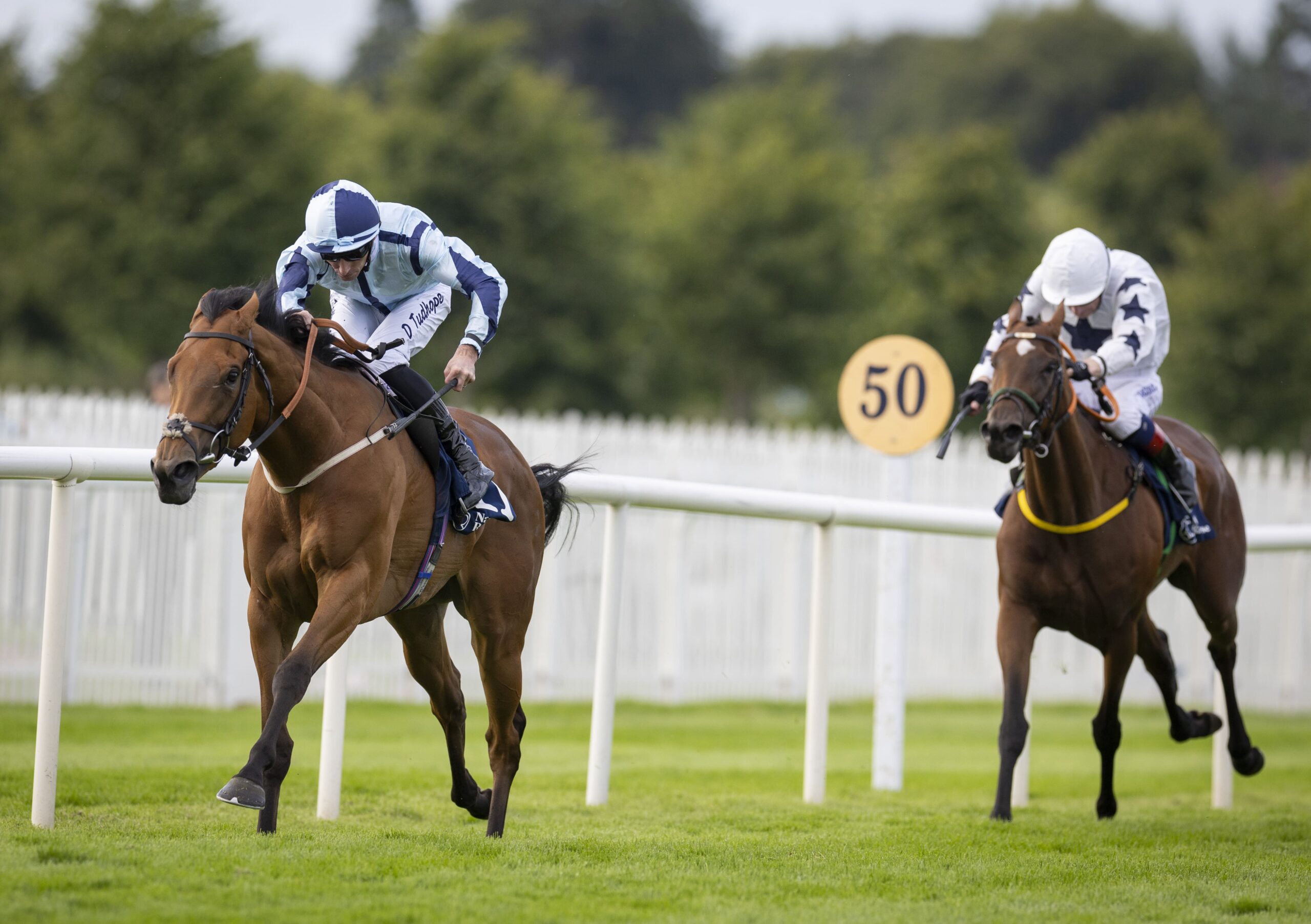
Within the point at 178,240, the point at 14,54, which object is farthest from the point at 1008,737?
the point at 14,54

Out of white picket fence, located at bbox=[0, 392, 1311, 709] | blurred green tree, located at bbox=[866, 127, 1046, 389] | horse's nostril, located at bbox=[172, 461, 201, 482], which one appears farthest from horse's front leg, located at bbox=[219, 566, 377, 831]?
blurred green tree, located at bbox=[866, 127, 1046, 389]

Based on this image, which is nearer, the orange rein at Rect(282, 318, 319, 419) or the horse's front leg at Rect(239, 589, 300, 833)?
the orange rein at Rect(282, 318, 319, 419)

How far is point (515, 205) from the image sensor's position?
24.4 m

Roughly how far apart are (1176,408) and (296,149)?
15.7 m

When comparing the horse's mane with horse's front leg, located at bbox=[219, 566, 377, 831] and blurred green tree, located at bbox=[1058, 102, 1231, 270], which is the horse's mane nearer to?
horse's front leg, located at bbox=[219, 566, 377, 831]

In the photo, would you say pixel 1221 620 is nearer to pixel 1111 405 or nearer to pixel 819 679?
pixel 1111 405

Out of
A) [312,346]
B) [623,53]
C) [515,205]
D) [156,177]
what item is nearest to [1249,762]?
[312,346]

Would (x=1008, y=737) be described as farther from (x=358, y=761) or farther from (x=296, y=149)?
(x=296, y=149)

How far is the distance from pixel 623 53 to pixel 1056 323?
260 feet

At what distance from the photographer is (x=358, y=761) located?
7.68m

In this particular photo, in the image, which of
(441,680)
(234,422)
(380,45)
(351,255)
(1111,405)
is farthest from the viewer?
(380,45)

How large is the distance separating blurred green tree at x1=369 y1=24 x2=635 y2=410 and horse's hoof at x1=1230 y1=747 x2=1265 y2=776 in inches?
701

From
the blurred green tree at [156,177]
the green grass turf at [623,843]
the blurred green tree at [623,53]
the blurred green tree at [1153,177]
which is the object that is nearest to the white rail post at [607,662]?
the green grass turf at [623,843]

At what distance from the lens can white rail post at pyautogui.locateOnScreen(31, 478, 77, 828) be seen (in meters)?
4.54
